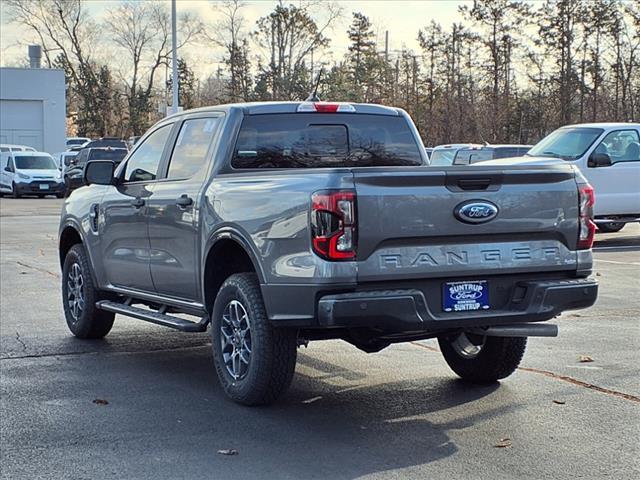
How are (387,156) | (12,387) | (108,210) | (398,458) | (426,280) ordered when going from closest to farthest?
(398,458) < (426,280) < (12,387) < (387,156) < (108,210)

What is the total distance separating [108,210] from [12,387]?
6.55ft

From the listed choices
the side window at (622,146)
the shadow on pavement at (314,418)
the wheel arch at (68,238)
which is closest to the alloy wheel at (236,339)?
the shadow on pavement at (314,418)

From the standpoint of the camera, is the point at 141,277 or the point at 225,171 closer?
the point at 225,171

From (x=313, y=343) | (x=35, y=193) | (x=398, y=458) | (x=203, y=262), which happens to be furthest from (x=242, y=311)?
(x=35, y=193)

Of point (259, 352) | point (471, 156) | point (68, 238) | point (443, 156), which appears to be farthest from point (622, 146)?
point (259, 352)

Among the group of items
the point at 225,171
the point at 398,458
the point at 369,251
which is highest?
the point at 225,171

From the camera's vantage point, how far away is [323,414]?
645 cm

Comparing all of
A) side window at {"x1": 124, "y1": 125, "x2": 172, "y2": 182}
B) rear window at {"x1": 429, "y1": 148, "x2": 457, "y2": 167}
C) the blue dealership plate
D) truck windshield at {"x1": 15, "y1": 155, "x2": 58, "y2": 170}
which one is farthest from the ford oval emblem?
truck windshield at {"x1": 15, "y1": 155, "x2": 58, "y2": 170}

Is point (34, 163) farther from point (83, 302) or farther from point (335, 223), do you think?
A: point (335, 223)

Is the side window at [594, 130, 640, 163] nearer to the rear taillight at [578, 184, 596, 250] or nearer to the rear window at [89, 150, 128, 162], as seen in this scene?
the rear taillight at [578, 184, 596, 250]

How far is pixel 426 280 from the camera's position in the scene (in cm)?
594

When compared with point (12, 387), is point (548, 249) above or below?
above

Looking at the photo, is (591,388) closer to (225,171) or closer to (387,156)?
(387,156)

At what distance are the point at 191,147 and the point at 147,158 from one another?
31.3 inches
